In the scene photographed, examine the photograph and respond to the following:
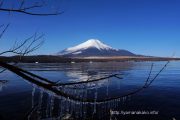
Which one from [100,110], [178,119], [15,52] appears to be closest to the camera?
[15,52]

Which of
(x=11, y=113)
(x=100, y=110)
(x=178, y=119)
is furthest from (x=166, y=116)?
(x=11, y=113)

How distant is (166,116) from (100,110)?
657cm

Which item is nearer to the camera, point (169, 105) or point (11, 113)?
point (11, 113)

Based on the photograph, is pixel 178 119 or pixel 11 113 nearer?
pixel 178 119

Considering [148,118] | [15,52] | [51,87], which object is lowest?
[148,118]

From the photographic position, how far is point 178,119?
82.6 ft

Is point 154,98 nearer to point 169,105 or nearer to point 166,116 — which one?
point 169,105

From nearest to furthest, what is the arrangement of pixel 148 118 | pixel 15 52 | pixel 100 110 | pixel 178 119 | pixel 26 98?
pixel 15 52 < pixel 178 119 < pixel 148 118 < pixel 100 110 < pixel 26 98

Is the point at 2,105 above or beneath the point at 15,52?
beneath

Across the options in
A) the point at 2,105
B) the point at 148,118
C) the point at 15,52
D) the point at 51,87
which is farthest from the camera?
the point at 2,105

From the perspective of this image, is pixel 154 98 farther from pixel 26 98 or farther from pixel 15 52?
pixel 15 52

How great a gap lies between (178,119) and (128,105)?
25.9 feet

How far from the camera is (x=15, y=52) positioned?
4230 millimetres

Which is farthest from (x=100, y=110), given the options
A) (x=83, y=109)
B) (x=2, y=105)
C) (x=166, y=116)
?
(x=2, y=105)
